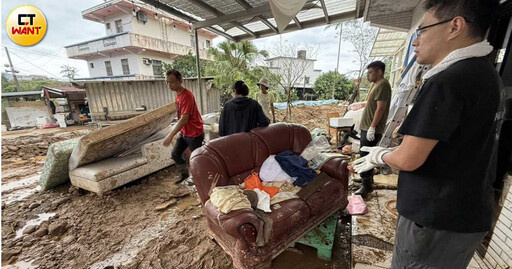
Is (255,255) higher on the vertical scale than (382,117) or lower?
lower

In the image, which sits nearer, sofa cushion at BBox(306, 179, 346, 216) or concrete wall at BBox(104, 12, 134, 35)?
sofa cushion at BBox(306, 179, 346, 216)

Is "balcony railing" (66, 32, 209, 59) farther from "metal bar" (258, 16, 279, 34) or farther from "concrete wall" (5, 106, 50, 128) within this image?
"metal bar" (258, 16, 279, 34)

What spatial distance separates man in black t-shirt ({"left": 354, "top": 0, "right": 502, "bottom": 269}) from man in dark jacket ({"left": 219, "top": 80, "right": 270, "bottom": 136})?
212cm

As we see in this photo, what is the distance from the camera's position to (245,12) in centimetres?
343

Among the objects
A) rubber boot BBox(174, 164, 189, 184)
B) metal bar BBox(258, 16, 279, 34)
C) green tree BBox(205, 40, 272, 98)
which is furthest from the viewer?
green tree BBox(205, 40, 272, 98)

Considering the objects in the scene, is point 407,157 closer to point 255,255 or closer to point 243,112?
point 255,255

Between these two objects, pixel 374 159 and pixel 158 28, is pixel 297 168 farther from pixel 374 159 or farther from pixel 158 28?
pixel 158 28

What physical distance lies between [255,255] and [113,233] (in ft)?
6.69

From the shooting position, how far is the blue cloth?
96.6 inches

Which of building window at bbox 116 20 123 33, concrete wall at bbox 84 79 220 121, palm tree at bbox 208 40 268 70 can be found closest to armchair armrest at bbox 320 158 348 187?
concrete wall at bbox 84 79 220 121

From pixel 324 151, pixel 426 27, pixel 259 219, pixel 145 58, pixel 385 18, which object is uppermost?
pixel 145 58

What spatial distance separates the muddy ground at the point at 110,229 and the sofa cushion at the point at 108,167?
412mm

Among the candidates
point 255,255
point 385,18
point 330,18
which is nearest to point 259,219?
point 255,255

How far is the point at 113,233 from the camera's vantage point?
2488 millimetres
